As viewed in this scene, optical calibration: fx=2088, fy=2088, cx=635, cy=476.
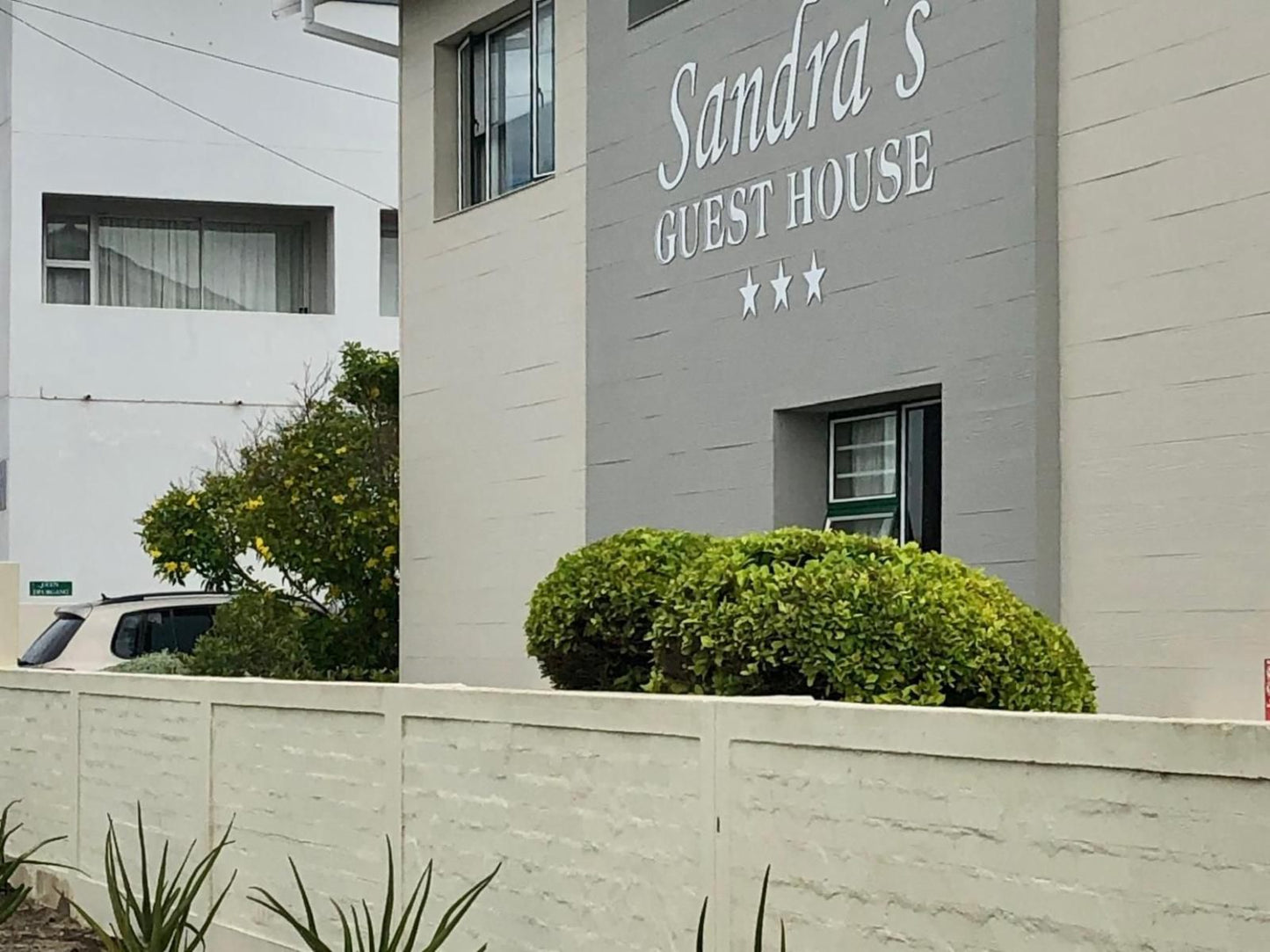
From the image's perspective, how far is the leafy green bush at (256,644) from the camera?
17.2m

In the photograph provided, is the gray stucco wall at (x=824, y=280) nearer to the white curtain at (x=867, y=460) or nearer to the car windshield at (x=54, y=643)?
the white curtain at (x=867, y=460)

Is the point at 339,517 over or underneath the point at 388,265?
underneath

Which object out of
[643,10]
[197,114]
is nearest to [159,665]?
[643,10]

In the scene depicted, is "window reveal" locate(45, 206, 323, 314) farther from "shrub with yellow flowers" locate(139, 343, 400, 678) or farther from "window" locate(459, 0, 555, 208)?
"window" locate(459, 0, 555, 208)

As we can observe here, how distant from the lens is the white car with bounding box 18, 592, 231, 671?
19672 millimetres

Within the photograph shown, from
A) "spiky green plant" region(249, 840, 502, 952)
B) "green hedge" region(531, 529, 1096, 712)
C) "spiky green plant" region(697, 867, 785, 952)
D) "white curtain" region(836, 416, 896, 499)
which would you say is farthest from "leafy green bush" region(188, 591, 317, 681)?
"spiky green plant" region(697, 867, 785, 952)

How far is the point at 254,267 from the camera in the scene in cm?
3142

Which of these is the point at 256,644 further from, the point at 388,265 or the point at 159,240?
the point at 388,265

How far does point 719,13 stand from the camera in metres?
13.1

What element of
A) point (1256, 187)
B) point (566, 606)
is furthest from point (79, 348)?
point (1256, 187)

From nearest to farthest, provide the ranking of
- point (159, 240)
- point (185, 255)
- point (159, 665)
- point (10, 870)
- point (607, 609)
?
1. point (607, 609)
2. point (10, 870)
3. point (159, 665)
4. point (159, 240)
5. point (185, 255)

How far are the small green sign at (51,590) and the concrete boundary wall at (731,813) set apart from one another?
59.5 ft

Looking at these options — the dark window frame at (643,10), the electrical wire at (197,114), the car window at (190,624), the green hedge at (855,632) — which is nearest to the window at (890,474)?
the green hedge at (855,632)

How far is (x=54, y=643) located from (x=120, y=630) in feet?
2.25
